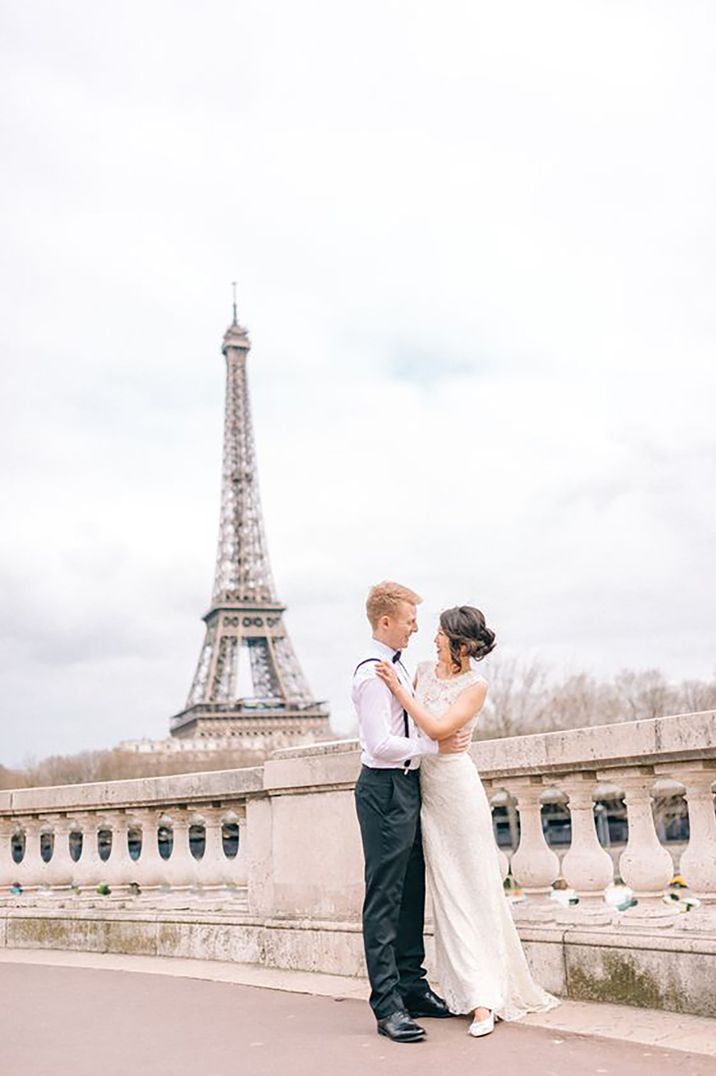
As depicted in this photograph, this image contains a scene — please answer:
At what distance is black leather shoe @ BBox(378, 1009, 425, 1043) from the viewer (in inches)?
188

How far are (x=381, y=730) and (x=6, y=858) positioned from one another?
220 inches

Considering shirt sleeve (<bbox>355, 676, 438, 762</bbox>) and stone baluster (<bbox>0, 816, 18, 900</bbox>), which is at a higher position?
shirt sleeve (<bbox>355, 676, 438, 762</bbox>)

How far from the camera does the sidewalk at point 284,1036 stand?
4.39 metres

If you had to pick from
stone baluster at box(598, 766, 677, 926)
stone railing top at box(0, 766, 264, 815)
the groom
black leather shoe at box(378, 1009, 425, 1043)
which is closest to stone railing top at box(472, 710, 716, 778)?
stone baluster at box(598, 766, 677, 926)

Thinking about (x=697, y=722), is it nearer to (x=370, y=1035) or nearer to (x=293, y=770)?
(x=370, y=1035)

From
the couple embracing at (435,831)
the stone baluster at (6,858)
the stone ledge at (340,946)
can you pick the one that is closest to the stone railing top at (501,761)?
the couple embracing at (435,831)

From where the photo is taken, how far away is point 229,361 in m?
98.6

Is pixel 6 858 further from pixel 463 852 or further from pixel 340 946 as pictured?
pixel 463 852

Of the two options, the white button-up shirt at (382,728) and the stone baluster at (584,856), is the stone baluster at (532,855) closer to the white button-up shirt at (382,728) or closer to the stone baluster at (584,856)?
the stone baluster at (584,856)

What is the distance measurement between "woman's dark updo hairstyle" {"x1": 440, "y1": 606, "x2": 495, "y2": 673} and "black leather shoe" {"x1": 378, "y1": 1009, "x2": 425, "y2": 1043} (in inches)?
60.1

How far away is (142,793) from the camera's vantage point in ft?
27.1

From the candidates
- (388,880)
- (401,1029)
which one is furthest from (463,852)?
(401,1029)

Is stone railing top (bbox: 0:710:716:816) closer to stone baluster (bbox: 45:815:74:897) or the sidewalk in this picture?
stone baluster (bbox: 45:815:74:897)

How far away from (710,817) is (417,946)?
147 cm
